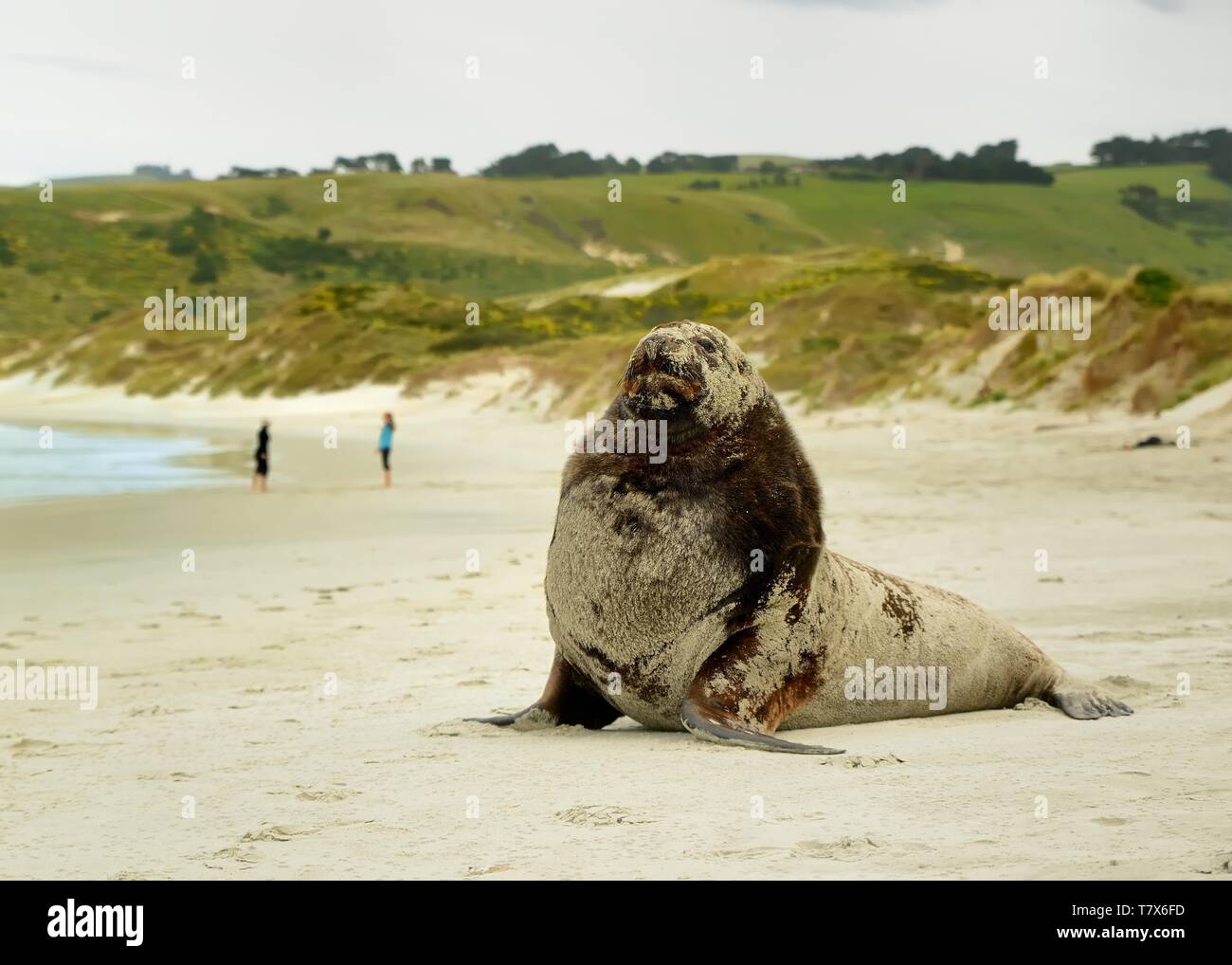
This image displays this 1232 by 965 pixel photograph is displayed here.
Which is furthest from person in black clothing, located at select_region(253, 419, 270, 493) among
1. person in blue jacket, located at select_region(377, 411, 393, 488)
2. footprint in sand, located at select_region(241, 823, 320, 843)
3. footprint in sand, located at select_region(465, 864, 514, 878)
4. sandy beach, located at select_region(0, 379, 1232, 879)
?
footprint in sand, located at select_region(465, 864, 514, 878)

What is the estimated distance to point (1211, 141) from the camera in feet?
377

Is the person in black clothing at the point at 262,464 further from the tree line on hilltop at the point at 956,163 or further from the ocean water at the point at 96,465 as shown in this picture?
the tree line on hilltop at the point at 956,163

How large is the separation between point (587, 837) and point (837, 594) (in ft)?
7.11

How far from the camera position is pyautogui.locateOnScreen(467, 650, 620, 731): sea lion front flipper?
6418mm

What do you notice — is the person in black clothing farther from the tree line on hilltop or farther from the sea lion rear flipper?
the tree line on hilltop

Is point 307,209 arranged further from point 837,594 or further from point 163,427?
point 837,594

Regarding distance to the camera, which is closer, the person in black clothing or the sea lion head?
the sea lion head

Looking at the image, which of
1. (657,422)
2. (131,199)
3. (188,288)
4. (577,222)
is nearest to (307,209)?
(131,199)

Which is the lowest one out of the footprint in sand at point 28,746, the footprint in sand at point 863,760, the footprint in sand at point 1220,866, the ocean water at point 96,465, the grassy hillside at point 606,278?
the footprint in sand at point 28,746

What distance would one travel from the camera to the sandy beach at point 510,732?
439cm

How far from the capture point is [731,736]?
5.71 meters

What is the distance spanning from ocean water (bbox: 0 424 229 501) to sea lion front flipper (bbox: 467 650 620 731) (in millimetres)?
16494

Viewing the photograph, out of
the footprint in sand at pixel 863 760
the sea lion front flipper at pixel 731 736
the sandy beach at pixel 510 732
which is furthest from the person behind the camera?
the sea lion front flipper at pixel 731 736

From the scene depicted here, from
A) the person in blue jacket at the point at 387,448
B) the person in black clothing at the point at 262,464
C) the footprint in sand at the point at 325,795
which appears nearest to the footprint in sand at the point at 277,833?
the footprint in sand at the point at 325,795
